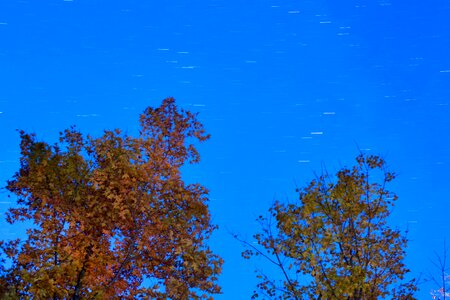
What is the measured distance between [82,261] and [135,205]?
2520mm

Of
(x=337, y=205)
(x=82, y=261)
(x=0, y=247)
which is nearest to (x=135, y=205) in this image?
(x=82, y=261)

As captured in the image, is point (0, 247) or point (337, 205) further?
point (0, 247)

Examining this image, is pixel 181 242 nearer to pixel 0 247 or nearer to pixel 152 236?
pixel 152 236

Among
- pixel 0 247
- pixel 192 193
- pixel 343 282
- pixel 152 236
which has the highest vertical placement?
pixel 192 193

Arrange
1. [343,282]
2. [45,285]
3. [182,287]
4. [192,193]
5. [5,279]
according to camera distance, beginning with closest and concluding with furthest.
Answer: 1. [343,282]
2. [45,285]
3. [182,287]
4. [5,279]
5. [192,193]

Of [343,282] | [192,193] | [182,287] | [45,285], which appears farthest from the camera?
[192,193]

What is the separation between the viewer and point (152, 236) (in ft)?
51.0

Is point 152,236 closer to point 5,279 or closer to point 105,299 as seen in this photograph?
point 105,299

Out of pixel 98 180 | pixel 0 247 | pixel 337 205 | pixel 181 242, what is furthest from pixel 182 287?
pixel 0 247

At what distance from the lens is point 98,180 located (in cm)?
1462

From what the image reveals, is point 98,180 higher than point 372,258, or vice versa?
point 98,180

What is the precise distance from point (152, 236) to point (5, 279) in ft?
17.1

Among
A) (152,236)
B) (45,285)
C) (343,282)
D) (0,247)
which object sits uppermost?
(152,236)

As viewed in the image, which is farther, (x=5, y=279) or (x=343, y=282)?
(x=5, y=279)
